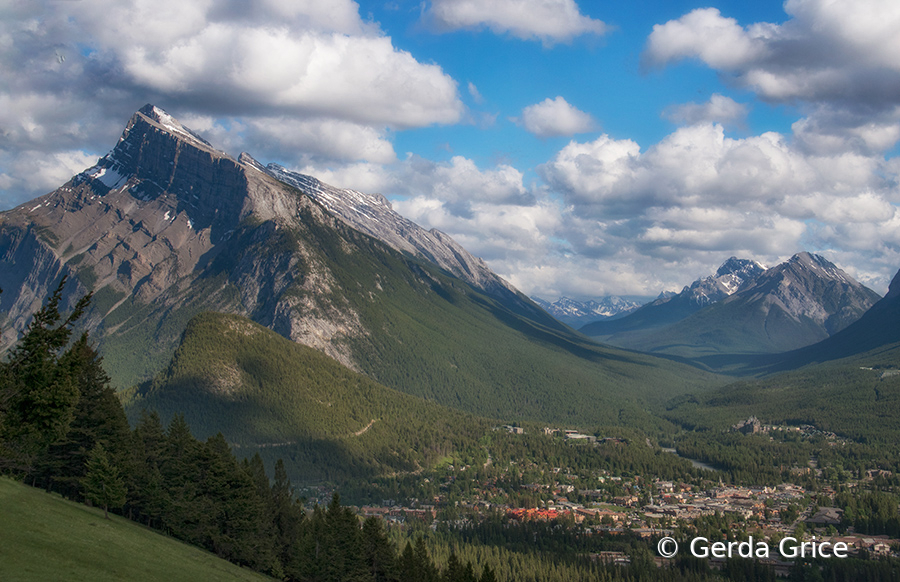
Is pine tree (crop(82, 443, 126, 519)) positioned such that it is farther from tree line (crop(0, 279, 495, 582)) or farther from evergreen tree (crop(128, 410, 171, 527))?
evergreen tree (crop(128, 410, 171, 527))

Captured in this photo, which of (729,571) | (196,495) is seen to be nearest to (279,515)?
(196,495)

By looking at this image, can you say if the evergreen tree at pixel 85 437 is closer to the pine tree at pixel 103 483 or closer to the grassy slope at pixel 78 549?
the pine tree at pixel 103 483

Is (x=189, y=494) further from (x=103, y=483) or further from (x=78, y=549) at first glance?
(x=78, y=549)

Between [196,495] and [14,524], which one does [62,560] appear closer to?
[14,524]

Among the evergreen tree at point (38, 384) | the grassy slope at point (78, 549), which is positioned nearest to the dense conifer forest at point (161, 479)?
the evergreen tree at point (38, 384)

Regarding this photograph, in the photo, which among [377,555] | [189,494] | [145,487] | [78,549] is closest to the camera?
[78,549]

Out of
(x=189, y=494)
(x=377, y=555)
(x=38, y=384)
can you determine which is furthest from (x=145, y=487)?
(x=38, y=384)
